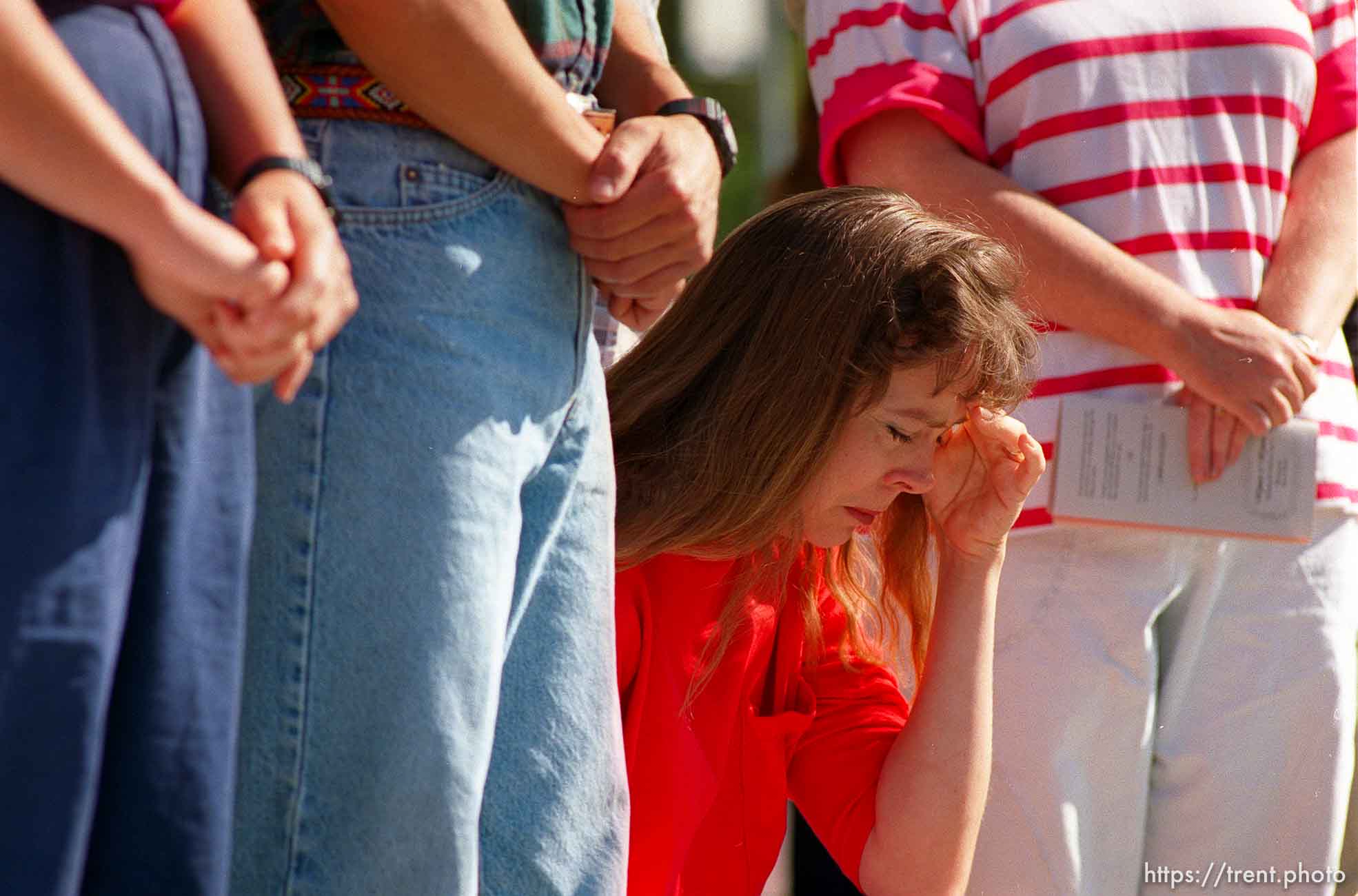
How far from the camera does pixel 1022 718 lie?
2.17m

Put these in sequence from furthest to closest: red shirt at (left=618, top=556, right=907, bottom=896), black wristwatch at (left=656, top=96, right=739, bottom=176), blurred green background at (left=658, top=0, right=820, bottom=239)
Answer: blurred green background at (left=658, top=0, right=820, bottom=239) < red shirt at (left=618, top=556, right=907, bottom=896) < black wristwatch at (left=656, top=96, right=739, bottom=176)

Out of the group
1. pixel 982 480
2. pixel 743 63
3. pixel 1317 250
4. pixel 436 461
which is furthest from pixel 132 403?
pixel 743 63

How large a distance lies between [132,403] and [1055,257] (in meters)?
1.47

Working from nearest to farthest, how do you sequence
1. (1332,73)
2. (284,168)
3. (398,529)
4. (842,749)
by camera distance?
(284,168) < (398,529) < (842,749) < (1332,73)

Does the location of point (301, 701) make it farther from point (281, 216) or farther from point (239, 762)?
point (281, 216)

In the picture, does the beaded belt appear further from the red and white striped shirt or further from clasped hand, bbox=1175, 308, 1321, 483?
clasped hand, bbox=1175, 308, 1321, 483

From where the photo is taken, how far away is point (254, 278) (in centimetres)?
100

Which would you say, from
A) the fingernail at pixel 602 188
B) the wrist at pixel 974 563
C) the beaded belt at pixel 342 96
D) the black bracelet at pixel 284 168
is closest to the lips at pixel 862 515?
the wrist at pixel 974 563

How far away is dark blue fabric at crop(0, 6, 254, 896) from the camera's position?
0.95 metres

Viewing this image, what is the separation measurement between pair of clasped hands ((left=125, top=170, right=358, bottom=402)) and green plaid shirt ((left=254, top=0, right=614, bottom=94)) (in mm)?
263

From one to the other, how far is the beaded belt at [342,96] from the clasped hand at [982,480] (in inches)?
39.4

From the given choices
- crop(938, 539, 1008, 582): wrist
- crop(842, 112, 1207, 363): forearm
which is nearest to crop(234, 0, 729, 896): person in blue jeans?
crop(938, 539, 1008, 582): wrist

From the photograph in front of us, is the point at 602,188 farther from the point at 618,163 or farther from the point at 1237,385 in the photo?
the point at 1237,385

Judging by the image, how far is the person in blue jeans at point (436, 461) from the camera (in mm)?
1232
